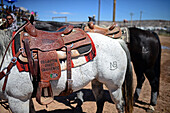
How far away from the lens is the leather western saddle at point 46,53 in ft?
4.31

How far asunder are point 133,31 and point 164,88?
7.43 feet

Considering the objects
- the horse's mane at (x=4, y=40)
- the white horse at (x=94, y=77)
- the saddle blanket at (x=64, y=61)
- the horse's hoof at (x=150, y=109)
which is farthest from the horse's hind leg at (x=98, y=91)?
the horse's mane at (x=4, y=40)

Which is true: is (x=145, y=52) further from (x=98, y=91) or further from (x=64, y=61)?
(x=64, y=61)

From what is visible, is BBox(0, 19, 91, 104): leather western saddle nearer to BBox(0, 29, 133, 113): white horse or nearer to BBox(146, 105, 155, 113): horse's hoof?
BBox(0, 29, 133, 113): white horse

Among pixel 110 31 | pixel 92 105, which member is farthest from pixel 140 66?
pixel 92 105

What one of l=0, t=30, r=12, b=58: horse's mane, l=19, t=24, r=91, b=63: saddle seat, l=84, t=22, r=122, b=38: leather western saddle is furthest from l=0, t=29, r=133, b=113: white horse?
l=84, t=22, r=122, b=38: leather western saddle

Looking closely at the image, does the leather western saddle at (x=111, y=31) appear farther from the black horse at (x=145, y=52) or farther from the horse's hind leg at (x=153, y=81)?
the horse's hind leg at (x=153, y=81)

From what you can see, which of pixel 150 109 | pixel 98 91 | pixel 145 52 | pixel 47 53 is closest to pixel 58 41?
pixel 47 53

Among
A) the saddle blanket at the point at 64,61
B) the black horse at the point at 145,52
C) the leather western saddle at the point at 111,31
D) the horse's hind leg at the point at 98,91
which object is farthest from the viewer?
the black horse at the point at 145,52

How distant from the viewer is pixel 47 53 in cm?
136

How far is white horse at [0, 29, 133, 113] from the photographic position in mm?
1290

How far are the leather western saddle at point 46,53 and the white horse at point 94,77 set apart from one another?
77 mm

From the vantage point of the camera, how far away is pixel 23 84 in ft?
4.24

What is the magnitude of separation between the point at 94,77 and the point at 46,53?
0.73 m
